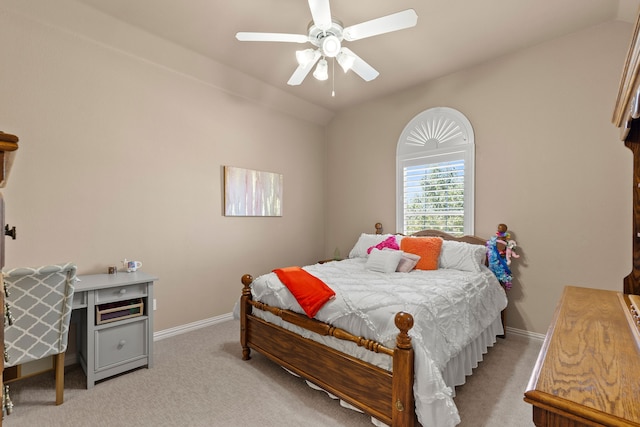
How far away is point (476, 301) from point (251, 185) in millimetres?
2794

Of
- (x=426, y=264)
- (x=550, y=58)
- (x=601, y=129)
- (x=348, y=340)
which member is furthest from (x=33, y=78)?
(x=601, y=129)

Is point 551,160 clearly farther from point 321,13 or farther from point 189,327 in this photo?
point 189,327

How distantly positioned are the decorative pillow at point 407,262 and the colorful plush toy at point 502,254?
75cm

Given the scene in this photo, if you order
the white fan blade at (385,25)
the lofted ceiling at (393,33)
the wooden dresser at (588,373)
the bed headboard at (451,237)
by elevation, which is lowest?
the wooden dresser at (588,373)

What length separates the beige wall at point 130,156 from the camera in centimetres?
240

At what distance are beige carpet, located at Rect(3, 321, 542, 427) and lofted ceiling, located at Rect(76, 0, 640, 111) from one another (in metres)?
2.93

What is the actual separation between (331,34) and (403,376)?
7.46ft

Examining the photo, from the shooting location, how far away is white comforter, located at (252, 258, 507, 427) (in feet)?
5.13

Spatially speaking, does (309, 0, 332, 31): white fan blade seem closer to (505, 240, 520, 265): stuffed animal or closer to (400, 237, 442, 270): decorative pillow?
(400, 237, 442, 270): decorative pillow

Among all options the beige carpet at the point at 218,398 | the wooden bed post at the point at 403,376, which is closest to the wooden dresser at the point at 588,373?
the wooden bed post at the point at 403,376

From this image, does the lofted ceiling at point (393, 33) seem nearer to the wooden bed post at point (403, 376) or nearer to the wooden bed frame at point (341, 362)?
the wooden bed frame at point (341, 362)

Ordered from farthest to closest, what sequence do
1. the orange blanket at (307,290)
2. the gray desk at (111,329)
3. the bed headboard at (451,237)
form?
the bed headboard at (451,237)
the gray desk at (111,329)
the orange blanket at (307,290)

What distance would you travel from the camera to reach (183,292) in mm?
3314

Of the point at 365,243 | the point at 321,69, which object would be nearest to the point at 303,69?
the point at 321,69
